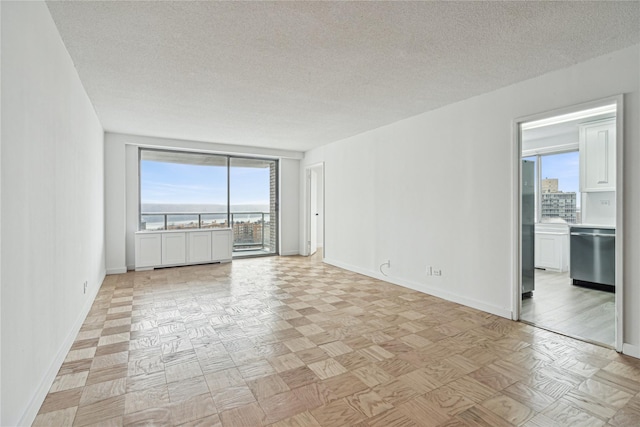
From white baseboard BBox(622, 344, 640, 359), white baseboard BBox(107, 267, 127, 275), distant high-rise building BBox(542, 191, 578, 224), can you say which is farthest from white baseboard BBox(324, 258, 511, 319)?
white baseboard BBox(107, 267, 127, 275)

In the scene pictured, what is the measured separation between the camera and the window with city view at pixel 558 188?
18.3 feet

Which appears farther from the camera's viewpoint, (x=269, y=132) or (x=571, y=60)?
(x=269, y=132)

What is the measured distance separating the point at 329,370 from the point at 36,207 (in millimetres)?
2136

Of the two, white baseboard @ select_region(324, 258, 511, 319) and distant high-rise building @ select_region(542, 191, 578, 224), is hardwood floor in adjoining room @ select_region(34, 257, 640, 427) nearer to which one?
white baseboard @ select_region(324, 258, 511, 319)

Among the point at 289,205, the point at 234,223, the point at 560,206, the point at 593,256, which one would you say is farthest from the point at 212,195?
the point at 560,206

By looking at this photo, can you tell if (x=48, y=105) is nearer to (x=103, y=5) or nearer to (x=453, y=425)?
(x=103, y=5)

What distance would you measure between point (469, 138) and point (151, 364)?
3868 mm

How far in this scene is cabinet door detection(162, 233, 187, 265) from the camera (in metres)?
5.84

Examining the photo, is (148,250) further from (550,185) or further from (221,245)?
(550,185)

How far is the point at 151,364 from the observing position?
232cm

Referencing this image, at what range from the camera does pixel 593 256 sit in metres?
4.46

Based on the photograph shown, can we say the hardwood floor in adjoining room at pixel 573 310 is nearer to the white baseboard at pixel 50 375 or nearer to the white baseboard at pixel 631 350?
the white baseboard at pixel 631 350

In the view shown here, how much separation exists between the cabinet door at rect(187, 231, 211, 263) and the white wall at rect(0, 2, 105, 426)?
10.2 feet

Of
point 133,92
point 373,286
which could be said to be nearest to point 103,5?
point 133,92
